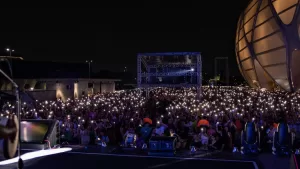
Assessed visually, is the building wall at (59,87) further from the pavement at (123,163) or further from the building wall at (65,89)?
the pavement at (123,163)

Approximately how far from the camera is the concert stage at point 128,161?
414 inches

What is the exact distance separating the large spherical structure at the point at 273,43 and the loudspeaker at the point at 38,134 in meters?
21.7

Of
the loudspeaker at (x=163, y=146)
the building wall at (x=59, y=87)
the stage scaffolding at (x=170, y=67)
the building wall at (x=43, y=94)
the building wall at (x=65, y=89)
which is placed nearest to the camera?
the loudspeaker at (x=163, y=146)

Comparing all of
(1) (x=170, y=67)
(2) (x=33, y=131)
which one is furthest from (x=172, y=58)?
(2) (x=33, y=131)

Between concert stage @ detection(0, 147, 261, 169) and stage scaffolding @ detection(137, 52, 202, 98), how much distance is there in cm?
1497

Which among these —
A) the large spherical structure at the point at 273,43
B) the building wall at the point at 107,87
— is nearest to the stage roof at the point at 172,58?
the large spherical structure at the point at 273,43

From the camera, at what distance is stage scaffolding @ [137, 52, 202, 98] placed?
27.6 meters

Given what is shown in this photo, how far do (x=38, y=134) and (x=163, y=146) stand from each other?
4738 millimetres

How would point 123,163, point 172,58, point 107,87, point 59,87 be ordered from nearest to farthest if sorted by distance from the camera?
point 123,163
point 172,58
point 59,87
point 107,87

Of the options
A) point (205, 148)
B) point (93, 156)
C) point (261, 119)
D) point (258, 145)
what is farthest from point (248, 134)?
point (93, 156)

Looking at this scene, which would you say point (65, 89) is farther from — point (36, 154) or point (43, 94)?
point (36, 154)

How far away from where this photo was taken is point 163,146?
1194 cm

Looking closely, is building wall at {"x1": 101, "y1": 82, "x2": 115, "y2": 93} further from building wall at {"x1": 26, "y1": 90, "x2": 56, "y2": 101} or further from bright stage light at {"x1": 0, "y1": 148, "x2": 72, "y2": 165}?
bright stage light at {"x1": 0, "y1": 148, "x2": 72, "y2": 165}

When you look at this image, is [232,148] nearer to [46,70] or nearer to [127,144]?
[127,144]
